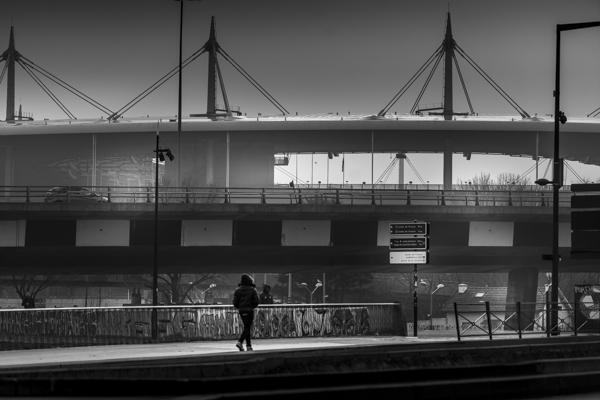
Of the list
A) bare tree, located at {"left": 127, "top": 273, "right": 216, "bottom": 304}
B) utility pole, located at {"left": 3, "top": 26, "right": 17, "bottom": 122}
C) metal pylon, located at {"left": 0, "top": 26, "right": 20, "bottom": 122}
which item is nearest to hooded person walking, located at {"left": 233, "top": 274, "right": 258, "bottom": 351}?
bare tree, located at {"left": 127, "top": 273, "right": 216, "bottom": 304}

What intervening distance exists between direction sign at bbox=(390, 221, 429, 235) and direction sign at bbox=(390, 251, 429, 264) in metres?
0.66

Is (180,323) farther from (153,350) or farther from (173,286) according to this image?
(173,286)

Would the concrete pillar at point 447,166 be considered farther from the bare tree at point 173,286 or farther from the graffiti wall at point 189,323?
the graffiti wall at point 189,323

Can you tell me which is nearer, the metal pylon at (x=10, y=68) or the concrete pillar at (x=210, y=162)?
the concrete pillar at (x=210, y=162)

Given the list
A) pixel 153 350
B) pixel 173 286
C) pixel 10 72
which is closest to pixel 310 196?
pixel 173 286

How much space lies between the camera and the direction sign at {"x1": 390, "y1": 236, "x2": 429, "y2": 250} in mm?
43250

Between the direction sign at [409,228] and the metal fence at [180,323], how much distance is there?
291 cm

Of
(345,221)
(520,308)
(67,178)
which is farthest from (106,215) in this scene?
(67,178)

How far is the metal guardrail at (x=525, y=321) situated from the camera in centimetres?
3719

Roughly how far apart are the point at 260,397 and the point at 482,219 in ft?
147

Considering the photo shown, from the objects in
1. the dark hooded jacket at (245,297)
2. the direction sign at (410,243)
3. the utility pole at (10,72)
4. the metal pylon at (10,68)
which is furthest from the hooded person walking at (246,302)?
the utility pole at (10,72)

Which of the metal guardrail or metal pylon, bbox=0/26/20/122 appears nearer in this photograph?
the metal guardrail

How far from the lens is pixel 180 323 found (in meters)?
37.0

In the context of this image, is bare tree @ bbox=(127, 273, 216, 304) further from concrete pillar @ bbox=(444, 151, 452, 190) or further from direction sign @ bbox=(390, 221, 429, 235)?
direction sign @ bbox=(390, 221, 429, 235)
